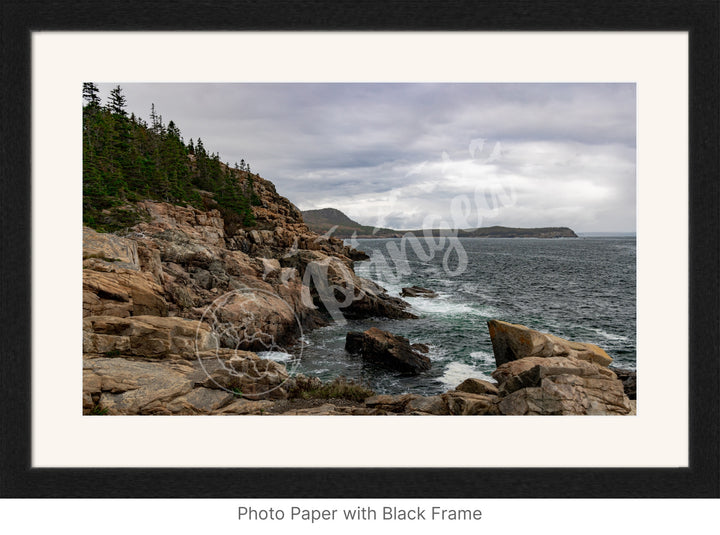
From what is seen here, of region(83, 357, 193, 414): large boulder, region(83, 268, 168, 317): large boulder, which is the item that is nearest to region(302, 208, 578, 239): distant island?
region(83, 268, 168, 317): large boulder

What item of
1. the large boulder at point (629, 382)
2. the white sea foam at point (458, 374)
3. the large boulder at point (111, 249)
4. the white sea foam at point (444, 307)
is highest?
the large boulder at point (111, 249)

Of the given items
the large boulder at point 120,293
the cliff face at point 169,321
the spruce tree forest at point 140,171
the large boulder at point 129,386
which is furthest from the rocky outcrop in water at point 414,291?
the large boulder at point 129,386

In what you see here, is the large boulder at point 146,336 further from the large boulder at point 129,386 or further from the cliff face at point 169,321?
the large boulder at point 129,386

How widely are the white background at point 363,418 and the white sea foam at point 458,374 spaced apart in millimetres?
6970

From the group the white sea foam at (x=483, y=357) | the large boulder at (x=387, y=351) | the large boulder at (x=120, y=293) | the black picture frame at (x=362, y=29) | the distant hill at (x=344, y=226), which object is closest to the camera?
the black picture frame at (x=362, y=29)

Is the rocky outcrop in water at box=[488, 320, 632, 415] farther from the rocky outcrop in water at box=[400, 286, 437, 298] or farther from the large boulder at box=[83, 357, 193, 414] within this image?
the rocky outcrop in water at box=[400, 286, 437, 298]

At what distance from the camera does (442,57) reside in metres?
4.14

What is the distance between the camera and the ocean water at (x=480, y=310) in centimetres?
849

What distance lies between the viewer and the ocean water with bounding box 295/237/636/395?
8492 millimetres

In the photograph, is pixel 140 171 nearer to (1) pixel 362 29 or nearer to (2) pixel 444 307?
(1) pixel 362 29

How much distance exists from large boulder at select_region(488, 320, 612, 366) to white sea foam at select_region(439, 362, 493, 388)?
2419 mm

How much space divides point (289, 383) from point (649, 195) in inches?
253

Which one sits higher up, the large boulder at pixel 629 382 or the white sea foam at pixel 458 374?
the large boulder at pixel 629 382
